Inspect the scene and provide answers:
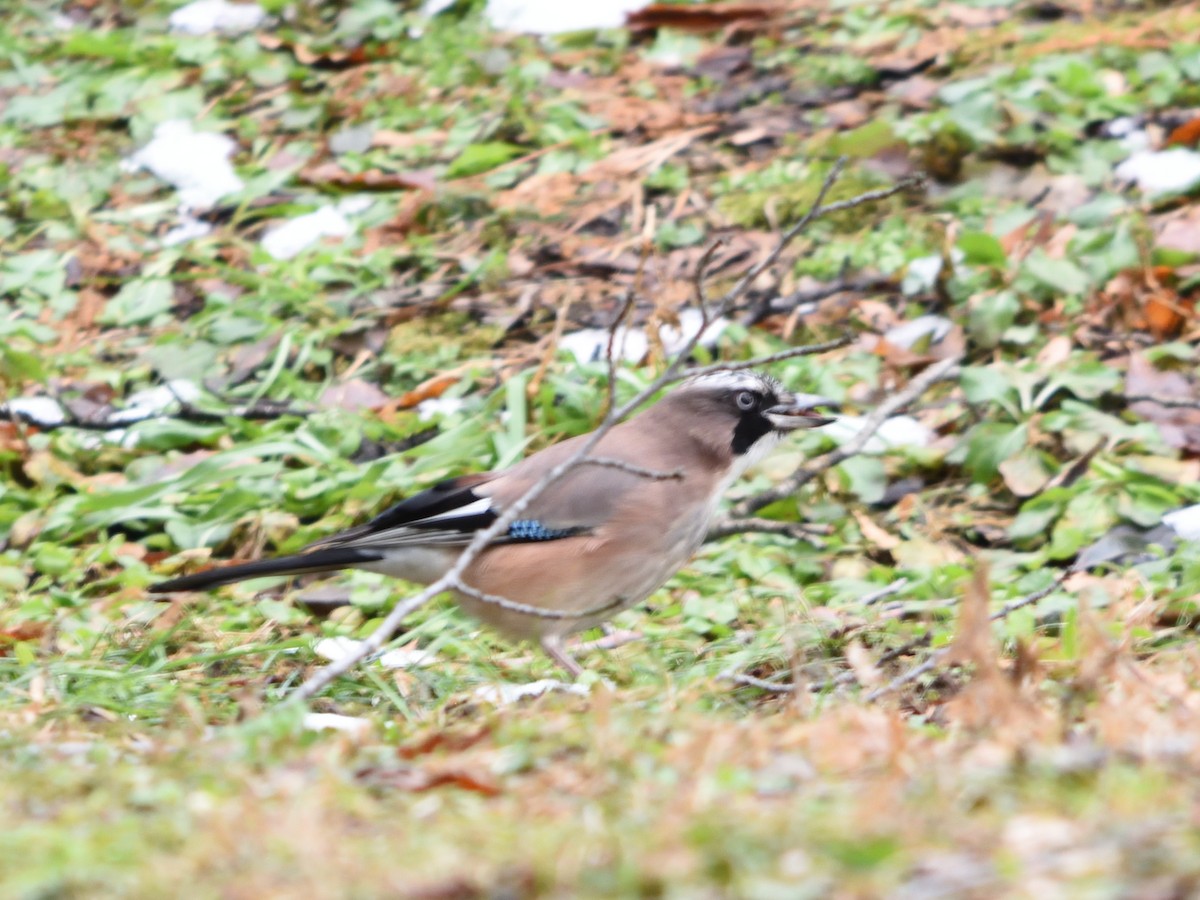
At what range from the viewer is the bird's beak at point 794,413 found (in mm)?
5328

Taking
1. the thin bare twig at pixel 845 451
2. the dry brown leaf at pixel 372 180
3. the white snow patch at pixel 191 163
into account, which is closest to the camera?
the thin bare twig at pixel 845 451

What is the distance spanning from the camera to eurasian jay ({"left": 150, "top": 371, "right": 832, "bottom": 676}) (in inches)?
192

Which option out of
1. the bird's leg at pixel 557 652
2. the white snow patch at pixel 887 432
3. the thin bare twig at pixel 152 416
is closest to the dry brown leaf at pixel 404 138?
the thin bare twig at pixel 152 416

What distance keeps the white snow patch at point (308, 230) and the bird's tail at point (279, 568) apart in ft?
10.1

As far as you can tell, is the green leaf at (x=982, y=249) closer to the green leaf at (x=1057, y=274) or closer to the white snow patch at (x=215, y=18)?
the green leaf at (x=1057, y=274)

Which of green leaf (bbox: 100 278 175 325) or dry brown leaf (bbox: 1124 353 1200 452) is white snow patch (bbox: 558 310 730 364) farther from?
green leaf (bbox: 100 278 175 325)

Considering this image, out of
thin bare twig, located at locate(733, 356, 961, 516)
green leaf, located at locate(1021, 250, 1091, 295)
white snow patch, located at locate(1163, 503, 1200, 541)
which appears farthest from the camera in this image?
green leaf, located at locate(1021, 250, 1091, 295)

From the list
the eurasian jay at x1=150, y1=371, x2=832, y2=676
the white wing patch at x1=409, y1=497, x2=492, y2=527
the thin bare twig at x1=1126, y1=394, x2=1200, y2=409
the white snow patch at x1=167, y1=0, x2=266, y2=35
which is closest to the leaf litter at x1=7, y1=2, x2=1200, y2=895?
the thin bare twig at x1=1126, y1=394, x2=1200, y2=409

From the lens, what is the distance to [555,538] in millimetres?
4988

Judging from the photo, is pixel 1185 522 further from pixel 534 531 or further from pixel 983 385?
pixel 534 531

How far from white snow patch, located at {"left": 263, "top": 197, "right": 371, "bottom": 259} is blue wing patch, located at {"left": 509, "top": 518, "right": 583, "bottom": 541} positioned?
124 inches

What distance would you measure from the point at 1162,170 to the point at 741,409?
10.0ft

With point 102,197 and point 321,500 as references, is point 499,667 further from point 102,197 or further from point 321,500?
point 102,197

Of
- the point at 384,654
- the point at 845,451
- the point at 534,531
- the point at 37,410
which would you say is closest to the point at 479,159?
the point at 37,410
